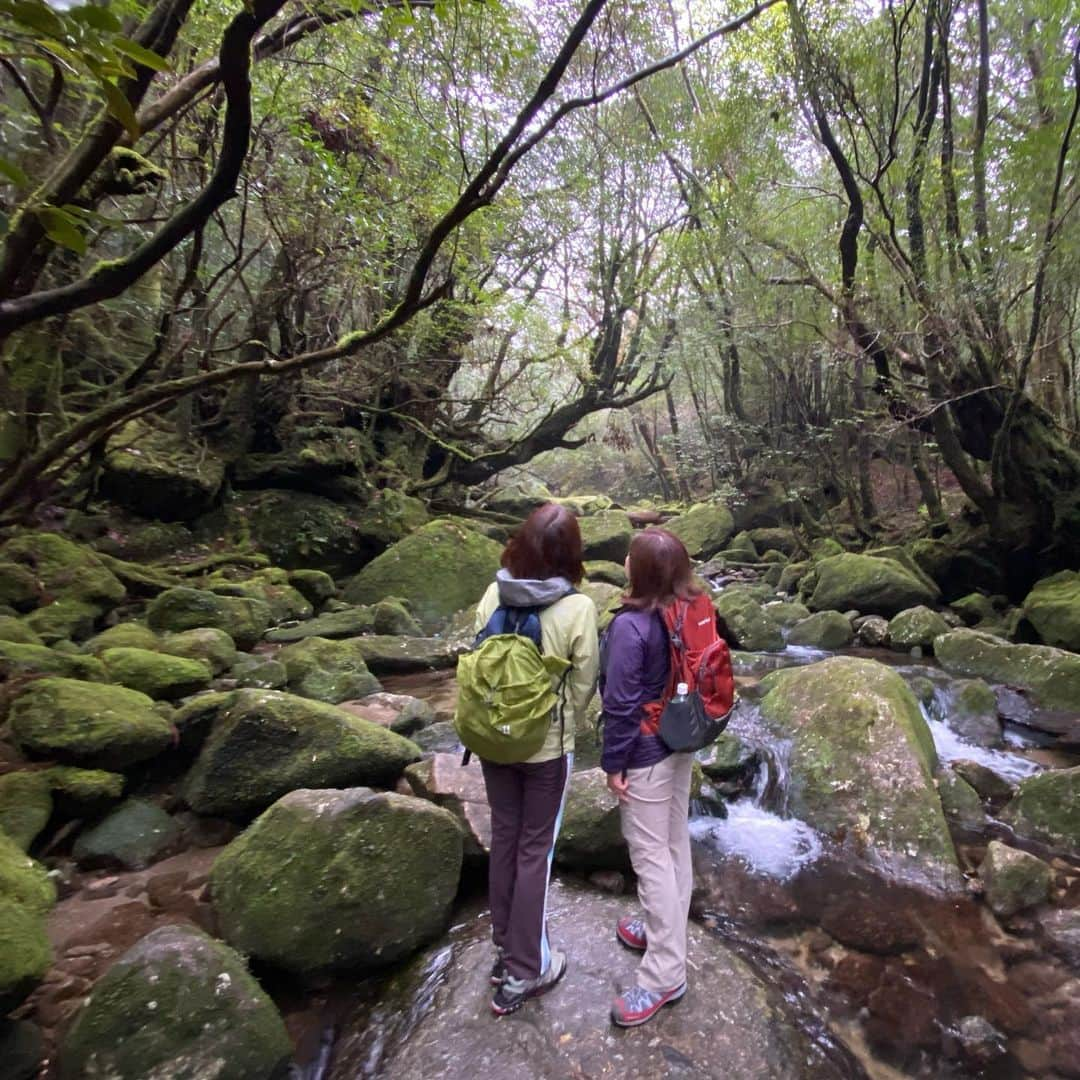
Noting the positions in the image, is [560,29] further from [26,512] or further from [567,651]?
[567,651]

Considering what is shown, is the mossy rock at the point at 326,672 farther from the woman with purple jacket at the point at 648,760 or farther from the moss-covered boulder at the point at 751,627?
the moss-covered boulder at the point at 751,627

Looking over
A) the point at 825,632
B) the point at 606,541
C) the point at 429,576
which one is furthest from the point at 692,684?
the point at 606,541

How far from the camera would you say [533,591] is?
93.4 inches

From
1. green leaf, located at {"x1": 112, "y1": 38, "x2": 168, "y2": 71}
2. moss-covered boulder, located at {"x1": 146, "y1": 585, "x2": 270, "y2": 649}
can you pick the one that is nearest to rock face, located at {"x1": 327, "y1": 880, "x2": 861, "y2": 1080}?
green leaf, located at {"x1": 112, "y1": 38, "x2": 168, "y2": 71}

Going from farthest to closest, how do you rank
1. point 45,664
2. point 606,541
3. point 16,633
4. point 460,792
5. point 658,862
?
point 606,541 < point 16,633 < point 45,664 < point 460,792 < point 658,862

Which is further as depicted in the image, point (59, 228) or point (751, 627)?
point (751, 627)

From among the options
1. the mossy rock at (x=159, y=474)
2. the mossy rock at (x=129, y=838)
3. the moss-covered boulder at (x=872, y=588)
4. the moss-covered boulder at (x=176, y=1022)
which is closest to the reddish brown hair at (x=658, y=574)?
the moss-covered boulder at (x=176, y=1022)

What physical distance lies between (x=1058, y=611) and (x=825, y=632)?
104 inches

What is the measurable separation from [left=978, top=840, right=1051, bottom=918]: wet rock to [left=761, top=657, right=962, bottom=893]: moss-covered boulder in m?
0.19

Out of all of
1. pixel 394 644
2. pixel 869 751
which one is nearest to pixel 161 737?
pixel 394 644

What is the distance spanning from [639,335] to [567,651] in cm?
1552

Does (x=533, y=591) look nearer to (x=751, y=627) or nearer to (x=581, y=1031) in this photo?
(x=581, y=1031)

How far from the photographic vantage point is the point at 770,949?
3225 mm

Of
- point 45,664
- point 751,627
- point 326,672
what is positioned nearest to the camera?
point 45,664
